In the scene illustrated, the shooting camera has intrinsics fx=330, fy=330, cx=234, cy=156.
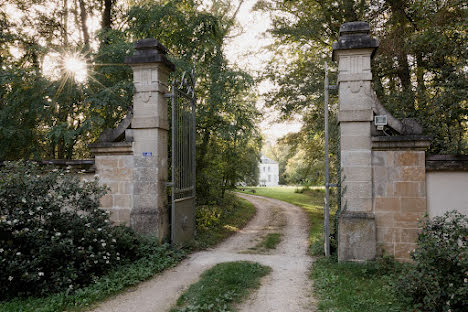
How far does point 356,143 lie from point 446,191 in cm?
167

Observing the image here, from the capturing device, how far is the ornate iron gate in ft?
21.8

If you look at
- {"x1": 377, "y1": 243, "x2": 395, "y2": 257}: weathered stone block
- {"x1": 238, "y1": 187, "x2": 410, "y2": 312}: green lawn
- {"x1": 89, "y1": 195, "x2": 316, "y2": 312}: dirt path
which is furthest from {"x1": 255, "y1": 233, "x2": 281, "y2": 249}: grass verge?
{"x1": 377, "y1": 243, "x2": 395, "y2": 257}: weathered stone block

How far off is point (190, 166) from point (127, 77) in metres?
2.90

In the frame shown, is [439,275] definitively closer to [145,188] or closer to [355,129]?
[355,129]

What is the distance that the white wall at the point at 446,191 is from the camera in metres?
5.48

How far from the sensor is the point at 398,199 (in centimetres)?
565

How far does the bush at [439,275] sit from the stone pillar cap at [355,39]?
10.4 feet

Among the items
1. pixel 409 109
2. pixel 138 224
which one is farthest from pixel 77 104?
pixel 409 109

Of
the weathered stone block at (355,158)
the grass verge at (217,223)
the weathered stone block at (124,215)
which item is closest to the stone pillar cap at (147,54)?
the weathered stone block at (124,215)

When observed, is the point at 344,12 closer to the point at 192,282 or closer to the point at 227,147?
the point at 227,147

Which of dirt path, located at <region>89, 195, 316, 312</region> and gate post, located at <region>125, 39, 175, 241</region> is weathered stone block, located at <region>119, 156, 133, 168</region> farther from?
dirt path, located at <region>89, 195, 316, 312</region>

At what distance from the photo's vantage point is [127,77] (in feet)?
27.3

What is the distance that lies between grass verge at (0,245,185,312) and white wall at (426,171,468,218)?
466 centimetres

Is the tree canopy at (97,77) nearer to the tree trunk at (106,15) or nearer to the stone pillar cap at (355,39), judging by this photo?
the tree trunk at (106,15)
